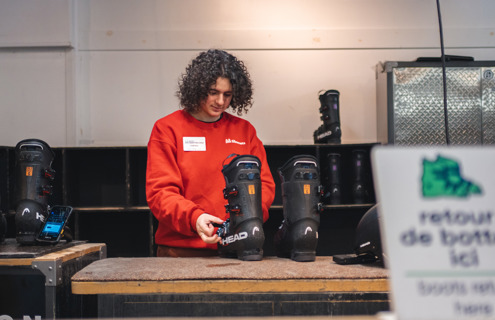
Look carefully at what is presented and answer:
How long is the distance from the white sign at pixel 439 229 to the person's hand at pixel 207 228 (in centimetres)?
98

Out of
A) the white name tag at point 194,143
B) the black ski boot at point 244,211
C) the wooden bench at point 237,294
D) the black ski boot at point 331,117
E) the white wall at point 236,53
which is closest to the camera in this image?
the wooden bench at point 237,294

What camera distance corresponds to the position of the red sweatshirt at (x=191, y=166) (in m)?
1.73

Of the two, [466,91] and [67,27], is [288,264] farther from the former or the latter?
[67,27]

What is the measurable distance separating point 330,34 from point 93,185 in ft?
7.71

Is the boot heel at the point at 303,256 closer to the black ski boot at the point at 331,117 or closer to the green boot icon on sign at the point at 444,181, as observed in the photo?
the green boot icon on sign at the point at 444,181

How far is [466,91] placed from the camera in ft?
11.5

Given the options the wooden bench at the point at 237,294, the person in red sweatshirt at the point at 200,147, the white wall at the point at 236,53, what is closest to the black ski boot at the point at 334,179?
the white wall at the point at 236,53

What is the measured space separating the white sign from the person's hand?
0.98m

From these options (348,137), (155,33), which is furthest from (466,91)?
(155,33)

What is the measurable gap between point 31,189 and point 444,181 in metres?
1.80

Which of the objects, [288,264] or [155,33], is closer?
[288,264]

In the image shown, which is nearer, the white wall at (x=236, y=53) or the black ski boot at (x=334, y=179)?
the black ski boot at (x=334, y=179)

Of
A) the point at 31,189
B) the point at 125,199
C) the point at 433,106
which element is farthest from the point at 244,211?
the point at 433,106

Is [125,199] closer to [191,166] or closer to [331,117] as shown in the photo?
[331,117]
